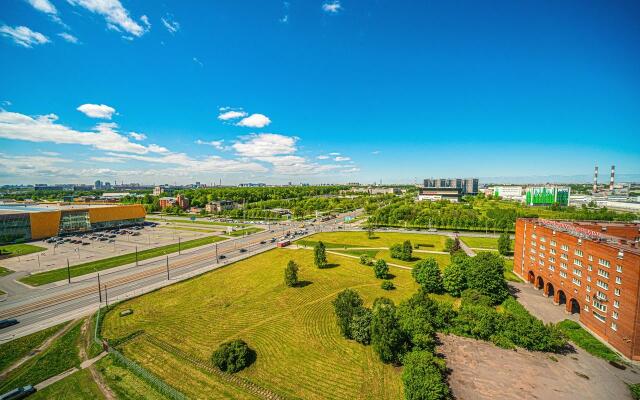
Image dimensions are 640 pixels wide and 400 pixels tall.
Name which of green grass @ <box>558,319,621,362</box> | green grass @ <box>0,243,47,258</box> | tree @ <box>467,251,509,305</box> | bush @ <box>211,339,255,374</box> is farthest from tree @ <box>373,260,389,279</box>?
green grass @ <box>0,243,47,258</box>

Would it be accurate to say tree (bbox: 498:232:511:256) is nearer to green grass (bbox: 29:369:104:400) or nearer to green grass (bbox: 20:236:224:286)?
green grass (bbox: 29:369:104:400)

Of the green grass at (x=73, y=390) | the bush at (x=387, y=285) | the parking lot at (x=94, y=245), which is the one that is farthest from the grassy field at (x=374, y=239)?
the green grass at (x=73, y=390)

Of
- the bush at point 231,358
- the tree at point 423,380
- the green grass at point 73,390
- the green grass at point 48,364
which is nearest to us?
the tree at point 423,380

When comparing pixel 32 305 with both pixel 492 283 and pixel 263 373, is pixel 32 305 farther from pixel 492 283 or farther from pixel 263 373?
pixel 492 283

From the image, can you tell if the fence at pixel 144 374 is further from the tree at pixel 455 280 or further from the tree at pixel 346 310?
the tree at pixel 455 280

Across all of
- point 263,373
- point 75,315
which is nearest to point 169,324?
point 75,315

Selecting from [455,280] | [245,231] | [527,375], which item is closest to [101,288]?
[245,231]
